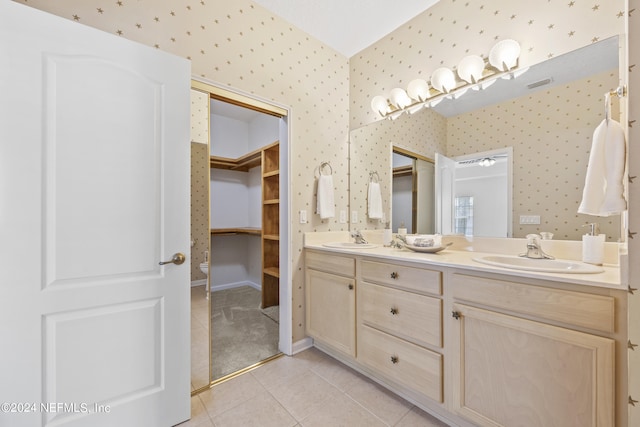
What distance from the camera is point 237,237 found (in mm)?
3949

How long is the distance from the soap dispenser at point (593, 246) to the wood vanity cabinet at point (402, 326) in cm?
71

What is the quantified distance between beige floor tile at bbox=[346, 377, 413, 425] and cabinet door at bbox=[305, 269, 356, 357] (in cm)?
20

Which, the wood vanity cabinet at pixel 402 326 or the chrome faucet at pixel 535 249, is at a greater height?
the chrome faucet at pixel 535 249

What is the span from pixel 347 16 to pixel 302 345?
268 cm

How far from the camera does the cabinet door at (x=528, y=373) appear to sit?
0.93 metres

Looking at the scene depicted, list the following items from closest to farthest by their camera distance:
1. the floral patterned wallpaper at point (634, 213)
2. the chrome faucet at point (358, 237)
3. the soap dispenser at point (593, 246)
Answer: the floral patterned wallpaper at point (634, 213)
the soap dispenser at point (593, 246)
the chrome faucet at point (358, 237)

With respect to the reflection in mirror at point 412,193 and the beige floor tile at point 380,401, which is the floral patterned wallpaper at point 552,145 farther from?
the beige floor tile at point 380,401

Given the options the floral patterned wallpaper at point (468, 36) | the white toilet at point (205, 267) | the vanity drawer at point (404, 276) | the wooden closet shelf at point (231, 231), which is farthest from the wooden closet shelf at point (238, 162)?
the vanity drawer at point (404, 276)

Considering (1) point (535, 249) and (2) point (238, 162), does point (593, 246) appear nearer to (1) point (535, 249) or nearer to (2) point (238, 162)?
(1) point (535, 249)

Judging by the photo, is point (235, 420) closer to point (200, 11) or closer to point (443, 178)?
point (443, 178)

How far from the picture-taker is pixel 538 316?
1.04 m

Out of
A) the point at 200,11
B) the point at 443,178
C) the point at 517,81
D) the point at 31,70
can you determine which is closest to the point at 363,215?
the point at 443,178

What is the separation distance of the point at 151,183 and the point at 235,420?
136 cm

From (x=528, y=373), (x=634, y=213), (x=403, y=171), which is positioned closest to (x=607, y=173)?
(x=634, y=213)
